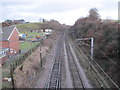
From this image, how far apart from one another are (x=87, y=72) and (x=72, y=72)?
168 centimetres

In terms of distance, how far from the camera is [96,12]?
54844 mm

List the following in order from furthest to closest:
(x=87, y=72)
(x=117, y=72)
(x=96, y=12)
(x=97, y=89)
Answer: (x=96, y=12)
(x=87, y=72)
(x=117, y=72)
(x=97, y=89)

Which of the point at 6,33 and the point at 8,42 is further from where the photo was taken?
the point at 6,33

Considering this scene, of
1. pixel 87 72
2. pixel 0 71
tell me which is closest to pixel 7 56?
pixel 0 71

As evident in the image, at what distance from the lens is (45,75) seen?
17.8 metres

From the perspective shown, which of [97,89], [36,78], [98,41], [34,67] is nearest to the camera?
[97,89]

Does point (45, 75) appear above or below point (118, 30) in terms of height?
below

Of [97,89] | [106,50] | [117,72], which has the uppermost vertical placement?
[106,50]

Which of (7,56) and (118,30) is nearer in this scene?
(118,30)

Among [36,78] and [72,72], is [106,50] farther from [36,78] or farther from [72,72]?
[36,78]

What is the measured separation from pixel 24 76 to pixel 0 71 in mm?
4183

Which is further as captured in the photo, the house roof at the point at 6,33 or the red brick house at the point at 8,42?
the house roof at the point at 6,33

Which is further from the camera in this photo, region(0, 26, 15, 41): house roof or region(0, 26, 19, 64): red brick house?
region(0, 26, 15, 41): house roof

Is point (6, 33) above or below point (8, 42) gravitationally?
above
